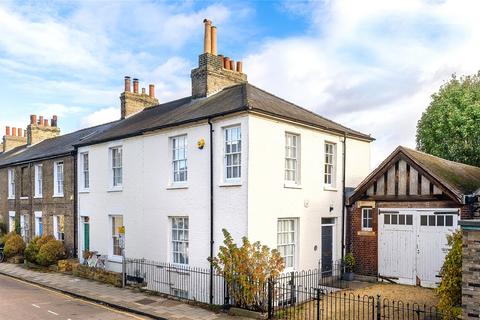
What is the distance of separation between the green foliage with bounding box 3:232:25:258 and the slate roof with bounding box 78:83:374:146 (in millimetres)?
9359

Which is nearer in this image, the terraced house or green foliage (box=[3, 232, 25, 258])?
the terraced house

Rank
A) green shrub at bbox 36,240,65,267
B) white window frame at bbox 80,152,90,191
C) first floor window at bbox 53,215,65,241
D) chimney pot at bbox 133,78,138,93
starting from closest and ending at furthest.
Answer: green shrub at bbox 36,240,65,267 → white window frame at bbox 80,152,90,191 → first floor window at bbox 53,215,65,241 → chimney pot at bbox 133,78,138,93

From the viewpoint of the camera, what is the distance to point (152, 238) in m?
16.9

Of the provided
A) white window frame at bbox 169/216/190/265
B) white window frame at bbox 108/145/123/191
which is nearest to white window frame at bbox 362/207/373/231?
white window frame at bbox 169/216/190/265

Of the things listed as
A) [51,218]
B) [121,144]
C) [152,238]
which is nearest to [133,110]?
[121,144]

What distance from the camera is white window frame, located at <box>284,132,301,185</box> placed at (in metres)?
15.1

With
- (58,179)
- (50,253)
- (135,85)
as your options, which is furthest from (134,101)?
(50,253)

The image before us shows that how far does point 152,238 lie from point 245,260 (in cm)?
596

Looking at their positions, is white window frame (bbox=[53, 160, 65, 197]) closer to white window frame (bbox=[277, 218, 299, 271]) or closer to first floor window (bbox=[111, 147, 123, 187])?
first floor window (bbox=[111, 147, 123, 187])

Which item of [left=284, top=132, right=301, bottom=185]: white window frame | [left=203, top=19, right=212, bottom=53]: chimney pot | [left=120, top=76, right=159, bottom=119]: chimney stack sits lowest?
[left=284, top=132, right=301, bottom=185]: white window frame

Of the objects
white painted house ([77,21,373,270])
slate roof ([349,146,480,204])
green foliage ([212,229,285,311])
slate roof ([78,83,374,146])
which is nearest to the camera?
green foliage ([212,229,285,311])

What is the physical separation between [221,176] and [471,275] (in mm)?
8028

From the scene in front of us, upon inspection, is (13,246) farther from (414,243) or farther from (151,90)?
(414,243)

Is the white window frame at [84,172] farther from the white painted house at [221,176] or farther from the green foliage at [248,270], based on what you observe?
the green foliage at [248,270]
